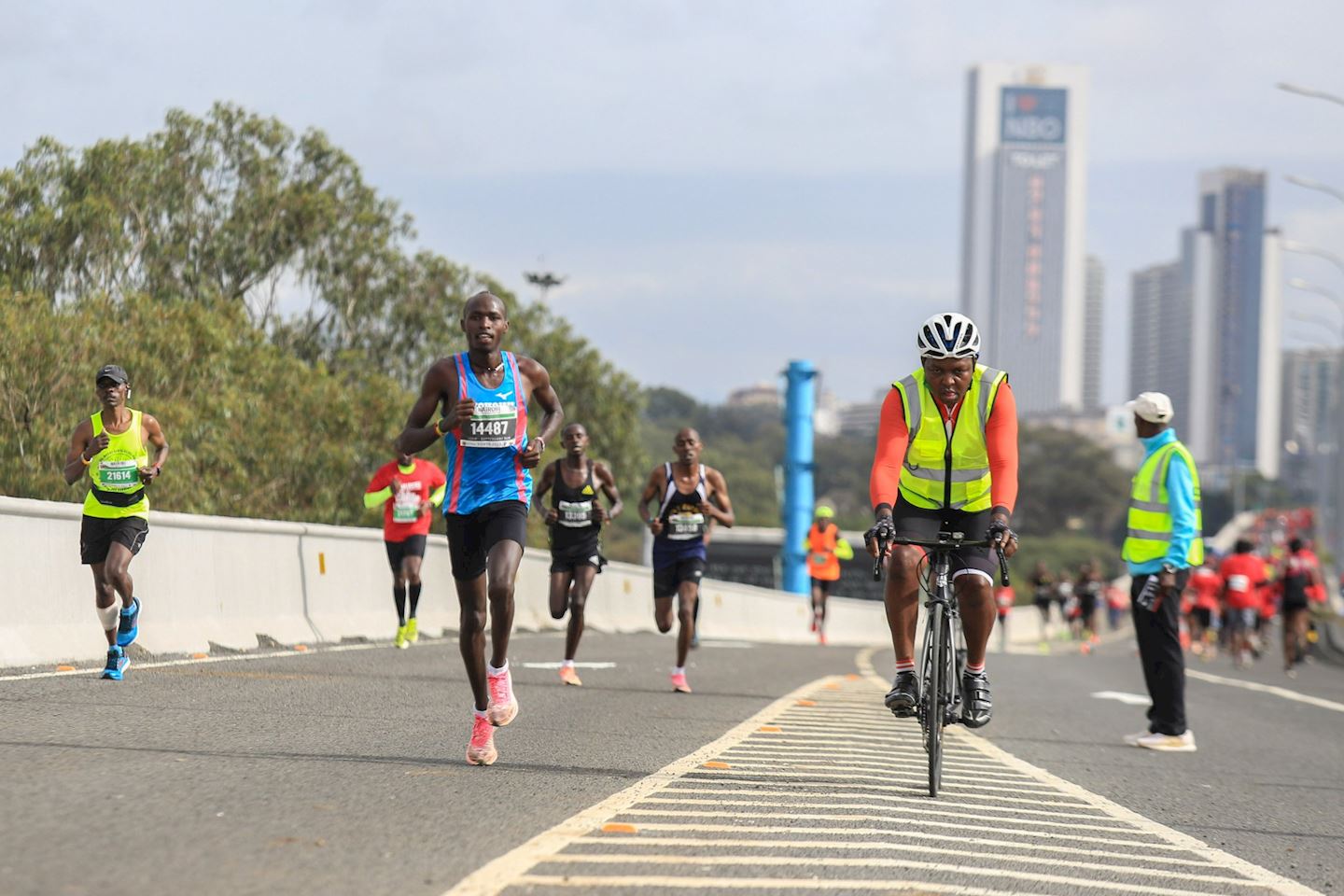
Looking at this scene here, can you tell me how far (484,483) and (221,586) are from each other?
7.40 m

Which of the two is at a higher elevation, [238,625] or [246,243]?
[246,243]

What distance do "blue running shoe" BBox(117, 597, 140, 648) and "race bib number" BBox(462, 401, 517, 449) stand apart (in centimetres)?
435

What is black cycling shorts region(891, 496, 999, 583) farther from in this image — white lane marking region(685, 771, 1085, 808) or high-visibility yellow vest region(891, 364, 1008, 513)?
white lane marking region(685, 771, 1085, 808)

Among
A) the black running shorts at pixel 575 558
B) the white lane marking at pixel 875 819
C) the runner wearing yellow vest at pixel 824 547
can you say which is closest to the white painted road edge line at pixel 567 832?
the white lane marking at pixel 875 819

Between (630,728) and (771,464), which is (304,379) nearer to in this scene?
(630,728)

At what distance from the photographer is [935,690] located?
24.7 ft

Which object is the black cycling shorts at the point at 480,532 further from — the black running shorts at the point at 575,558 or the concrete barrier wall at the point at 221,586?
the black running shorts at the point at 575,558

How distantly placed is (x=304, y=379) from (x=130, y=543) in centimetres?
3073

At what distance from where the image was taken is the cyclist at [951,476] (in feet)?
25.5

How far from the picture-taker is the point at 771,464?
151 meters

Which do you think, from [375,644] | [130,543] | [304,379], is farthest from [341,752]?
[304,379]

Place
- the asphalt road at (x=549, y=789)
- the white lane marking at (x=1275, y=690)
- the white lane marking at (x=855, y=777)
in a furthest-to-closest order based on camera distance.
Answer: the white lane marking at (x=1275, y=690)
the white lane marking at (x=855, y=777)
the asphalt road at (x=549, y=789)

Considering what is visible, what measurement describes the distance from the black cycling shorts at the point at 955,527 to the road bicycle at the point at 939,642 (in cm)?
4

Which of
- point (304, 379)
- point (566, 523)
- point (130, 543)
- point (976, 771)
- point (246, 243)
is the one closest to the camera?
point (976, 771)
